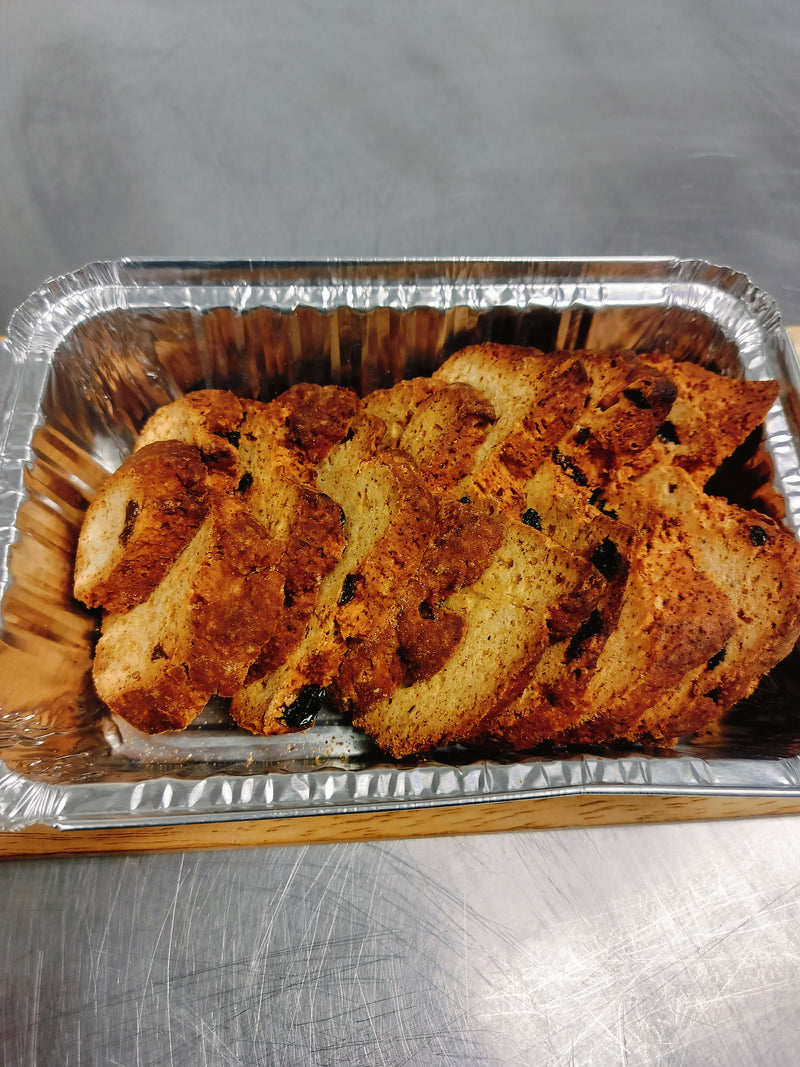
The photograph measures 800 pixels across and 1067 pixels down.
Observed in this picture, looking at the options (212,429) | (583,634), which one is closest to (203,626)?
(212,429)

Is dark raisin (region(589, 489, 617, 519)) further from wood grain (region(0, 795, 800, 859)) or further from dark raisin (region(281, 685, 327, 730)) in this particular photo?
dark raisin (region(281, 685, 327, 730))

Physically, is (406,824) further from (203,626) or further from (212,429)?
(212,429)

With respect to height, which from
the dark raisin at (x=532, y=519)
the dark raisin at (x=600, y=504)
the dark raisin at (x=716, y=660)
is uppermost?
the dark raisin at (x=600, y=504)

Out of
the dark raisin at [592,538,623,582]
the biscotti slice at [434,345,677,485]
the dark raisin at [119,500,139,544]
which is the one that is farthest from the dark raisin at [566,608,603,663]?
the dark raisin at [119,500,139,544]

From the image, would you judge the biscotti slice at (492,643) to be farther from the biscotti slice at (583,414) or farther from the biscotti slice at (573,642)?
the biscotti slice at (583,414)

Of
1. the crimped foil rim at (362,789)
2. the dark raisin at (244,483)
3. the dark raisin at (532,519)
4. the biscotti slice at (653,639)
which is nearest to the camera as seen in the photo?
the crimped foil rim at (362,789)

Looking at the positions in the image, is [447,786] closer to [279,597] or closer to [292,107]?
[279,597]

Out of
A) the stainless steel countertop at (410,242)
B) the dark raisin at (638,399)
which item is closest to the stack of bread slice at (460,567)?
the dark raisin at (638,399)
